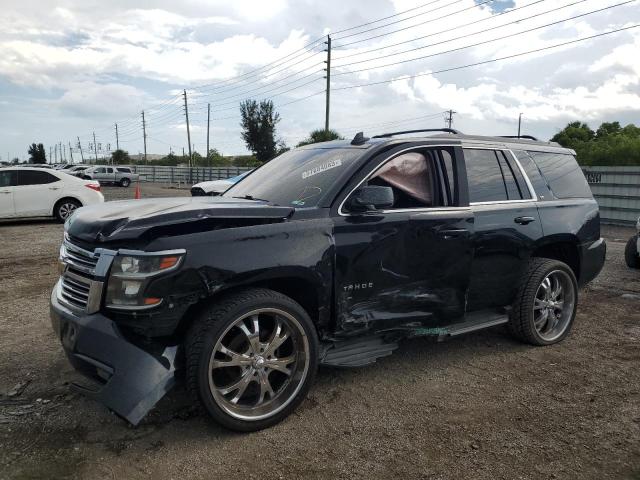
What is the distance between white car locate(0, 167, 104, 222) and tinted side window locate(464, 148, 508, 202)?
37.7 feet


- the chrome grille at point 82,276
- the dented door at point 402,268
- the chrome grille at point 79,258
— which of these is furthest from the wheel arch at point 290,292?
the chrome grille at point 79,258

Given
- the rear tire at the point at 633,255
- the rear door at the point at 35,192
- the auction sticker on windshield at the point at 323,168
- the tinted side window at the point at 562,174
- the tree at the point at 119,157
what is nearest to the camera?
the auction sticker on windshield at the point at 323,168

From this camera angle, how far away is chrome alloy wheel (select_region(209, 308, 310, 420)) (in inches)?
120

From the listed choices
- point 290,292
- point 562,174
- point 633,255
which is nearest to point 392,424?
point 290,292

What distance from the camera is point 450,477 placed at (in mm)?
2674

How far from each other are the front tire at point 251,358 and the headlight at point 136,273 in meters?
0.34

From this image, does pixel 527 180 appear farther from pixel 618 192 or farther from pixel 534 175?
pixel 618 192

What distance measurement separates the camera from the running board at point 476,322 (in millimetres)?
4023

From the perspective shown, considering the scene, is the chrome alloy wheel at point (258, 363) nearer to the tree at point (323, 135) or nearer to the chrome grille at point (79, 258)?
the chrome grille at point (79, 258)

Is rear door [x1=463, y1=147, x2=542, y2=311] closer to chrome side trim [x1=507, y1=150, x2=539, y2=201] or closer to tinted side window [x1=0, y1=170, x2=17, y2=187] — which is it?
chrome side trim [x1=507, y1=150, x2=539, y2=201]

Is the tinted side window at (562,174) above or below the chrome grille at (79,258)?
above

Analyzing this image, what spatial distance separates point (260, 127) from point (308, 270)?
55906mm

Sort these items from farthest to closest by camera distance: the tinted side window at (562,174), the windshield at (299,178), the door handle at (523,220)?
1. the tinted side window at (562,174)
2. the door handle at (523,220)
3. the windshield at (299,178)

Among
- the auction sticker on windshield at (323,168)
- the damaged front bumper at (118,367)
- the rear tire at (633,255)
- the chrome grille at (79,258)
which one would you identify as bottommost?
A: the rear tire at (633,255)
